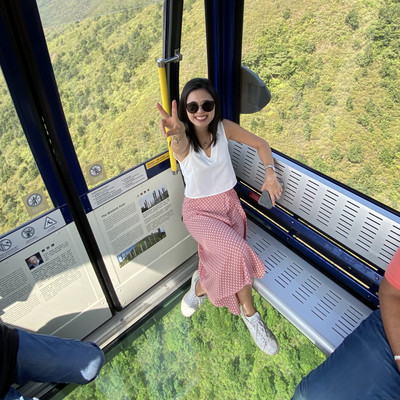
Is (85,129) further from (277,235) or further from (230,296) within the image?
(277,235)

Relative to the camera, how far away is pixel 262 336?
9.24ft

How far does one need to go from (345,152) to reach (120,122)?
5.24 feet

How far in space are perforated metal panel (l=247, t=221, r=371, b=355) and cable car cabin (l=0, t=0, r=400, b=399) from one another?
0.05 ft

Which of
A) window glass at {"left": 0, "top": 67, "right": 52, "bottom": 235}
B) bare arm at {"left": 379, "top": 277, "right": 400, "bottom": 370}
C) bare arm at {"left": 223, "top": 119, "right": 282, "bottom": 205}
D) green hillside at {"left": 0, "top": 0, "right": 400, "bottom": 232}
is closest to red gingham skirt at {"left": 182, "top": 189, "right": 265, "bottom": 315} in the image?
bare arm at {"left": 223, "top": 119, "right": 282, "bottom": 205}

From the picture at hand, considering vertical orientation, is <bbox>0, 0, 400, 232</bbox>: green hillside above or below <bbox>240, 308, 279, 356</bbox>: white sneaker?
above

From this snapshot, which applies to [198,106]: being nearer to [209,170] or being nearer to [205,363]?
[209,170]

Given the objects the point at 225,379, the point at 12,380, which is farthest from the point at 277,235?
the point at 12,380

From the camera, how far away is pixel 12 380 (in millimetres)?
1906

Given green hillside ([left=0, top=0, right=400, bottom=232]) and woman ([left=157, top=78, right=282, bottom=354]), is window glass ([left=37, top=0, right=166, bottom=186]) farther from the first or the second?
woman ([left=157, top=78, right=282, bottom=354])

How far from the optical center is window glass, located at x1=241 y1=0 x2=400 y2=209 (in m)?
2.13

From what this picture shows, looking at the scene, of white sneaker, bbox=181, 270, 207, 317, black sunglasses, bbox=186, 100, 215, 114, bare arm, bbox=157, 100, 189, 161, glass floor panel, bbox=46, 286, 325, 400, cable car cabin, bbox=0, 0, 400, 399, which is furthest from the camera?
white sneaker, bbox=181, 270, 207, 317

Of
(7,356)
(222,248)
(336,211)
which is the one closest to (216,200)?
(222,248)

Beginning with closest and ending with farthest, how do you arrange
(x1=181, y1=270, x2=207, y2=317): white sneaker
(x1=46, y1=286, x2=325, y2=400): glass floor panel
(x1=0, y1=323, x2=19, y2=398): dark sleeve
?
(x1=0, y1=323, x2=19, y2=398): dark sleeve < (x1=46, y1=286, x2=325, y2=400): glass floor panel < (x1=181, y1=270, x2=207, y2=317): white sneaker

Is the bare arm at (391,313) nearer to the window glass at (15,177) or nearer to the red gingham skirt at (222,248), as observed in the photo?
the red gingham skirt at (222,248)
